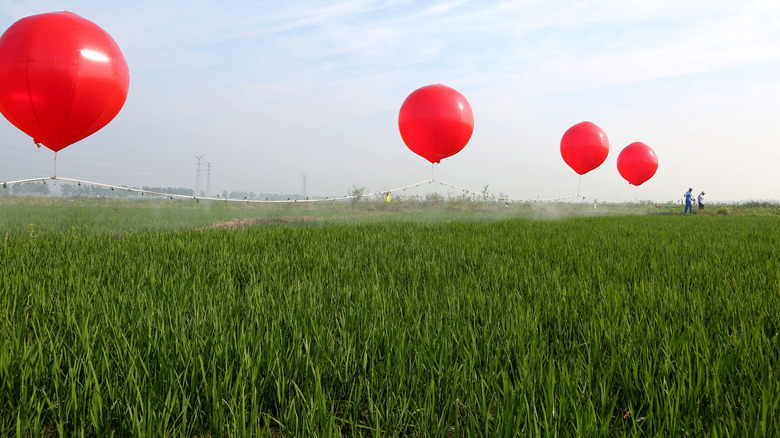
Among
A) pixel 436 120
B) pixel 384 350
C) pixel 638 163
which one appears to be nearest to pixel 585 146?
pixel 638 163

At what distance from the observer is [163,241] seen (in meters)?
5.05

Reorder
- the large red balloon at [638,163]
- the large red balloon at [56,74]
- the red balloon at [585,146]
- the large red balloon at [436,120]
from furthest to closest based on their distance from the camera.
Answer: the large red balloon at [638,163] < the red balloon at [585,146] < the large red balloon at [436,120] < the large red balloon at [56,74]

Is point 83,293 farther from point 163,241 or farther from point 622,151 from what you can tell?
point 622,151

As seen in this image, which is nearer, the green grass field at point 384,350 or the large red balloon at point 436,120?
the green grass field at point 384,350

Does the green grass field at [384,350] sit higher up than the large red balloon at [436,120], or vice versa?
the large red balloon at [436,120]

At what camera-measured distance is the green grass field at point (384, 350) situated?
1.16 m

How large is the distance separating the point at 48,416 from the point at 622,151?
18.7m

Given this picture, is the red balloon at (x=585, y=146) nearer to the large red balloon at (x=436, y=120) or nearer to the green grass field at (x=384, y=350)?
the large red balloon at (x=436, y=120)

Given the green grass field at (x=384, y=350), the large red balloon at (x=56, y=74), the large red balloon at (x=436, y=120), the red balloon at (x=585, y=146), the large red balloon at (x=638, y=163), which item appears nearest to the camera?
the green grass field at (x=384, y=350)

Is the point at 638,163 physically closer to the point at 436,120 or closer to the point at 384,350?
the point at 436,120

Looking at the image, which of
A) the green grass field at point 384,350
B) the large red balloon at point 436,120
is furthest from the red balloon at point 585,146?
the green grass field at point 384,350

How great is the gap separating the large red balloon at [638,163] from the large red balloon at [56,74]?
1677 cm

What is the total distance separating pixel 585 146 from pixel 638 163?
5212 millimetres

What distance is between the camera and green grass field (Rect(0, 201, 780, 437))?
1157 mm
